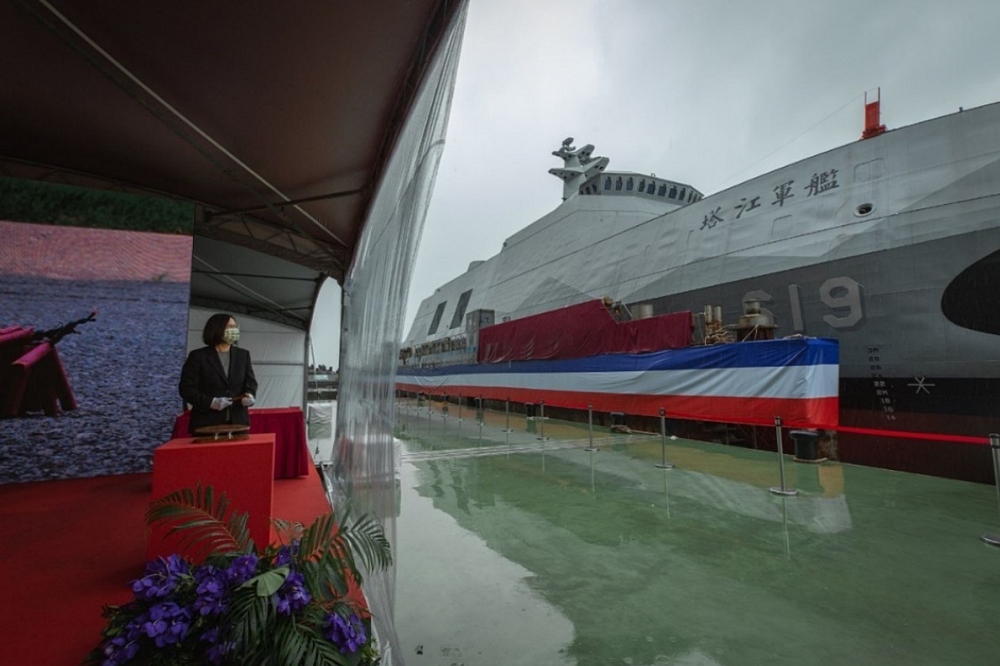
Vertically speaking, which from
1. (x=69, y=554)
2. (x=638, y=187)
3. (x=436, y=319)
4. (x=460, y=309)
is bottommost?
(x=69, y=554)

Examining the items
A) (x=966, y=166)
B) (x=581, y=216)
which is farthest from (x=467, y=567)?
(x=581, y=216)

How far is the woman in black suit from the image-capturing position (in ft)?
9.06

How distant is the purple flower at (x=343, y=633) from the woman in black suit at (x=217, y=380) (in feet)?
5.60

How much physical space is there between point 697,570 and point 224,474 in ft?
10.1

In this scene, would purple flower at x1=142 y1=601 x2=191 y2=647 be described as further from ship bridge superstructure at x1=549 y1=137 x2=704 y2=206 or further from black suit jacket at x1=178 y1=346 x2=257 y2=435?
ship bridge superstructure at x1=549 y1=137 x2=704 y2=206

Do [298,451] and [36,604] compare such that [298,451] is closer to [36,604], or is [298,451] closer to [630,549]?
[36,604]

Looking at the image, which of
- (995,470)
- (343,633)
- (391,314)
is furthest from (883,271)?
(343,633)

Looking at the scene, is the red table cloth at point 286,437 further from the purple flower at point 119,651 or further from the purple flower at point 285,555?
the purple flower at point 119,651

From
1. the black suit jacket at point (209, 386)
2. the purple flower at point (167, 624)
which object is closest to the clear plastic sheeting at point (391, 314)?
the purple flower at point (167, 624)

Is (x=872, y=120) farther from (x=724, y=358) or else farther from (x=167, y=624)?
(x=167, y=624)

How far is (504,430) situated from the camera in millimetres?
10789

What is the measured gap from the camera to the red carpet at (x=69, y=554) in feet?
5.75

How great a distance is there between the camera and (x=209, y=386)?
2.82m

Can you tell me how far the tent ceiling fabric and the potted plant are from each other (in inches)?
118
